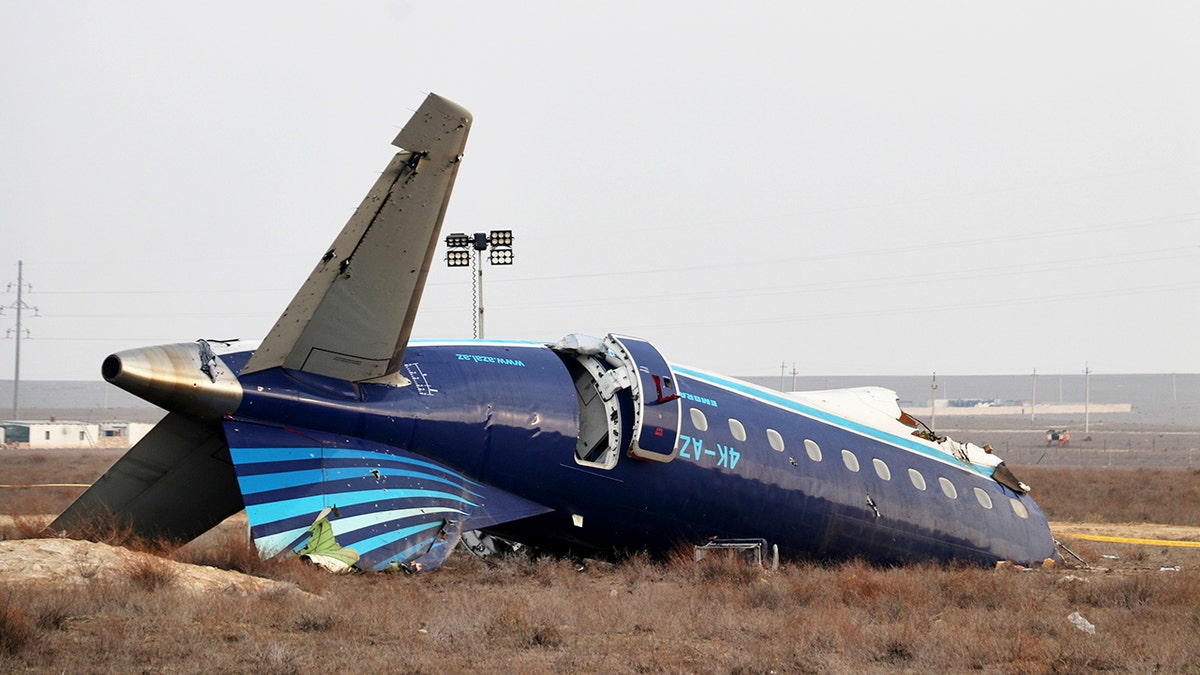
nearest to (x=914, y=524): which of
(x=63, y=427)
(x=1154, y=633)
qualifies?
(x=1154, y=633)

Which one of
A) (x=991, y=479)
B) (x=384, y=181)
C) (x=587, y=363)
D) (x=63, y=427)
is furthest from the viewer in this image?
(x=63, y=427)

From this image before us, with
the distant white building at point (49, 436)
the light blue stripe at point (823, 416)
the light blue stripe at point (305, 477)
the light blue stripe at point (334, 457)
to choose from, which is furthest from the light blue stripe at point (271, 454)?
the distant white building at point (49, 436)

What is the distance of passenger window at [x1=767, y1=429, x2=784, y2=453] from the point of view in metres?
21.2

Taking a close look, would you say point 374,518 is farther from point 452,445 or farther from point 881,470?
point 881,470

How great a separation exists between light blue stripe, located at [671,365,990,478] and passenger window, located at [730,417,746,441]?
0.86m

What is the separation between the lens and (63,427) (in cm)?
10244

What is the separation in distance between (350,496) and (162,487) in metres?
2.92

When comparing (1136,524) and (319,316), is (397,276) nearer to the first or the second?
(319,316)

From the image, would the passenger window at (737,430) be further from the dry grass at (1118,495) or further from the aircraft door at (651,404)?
the dry grass at (1118,495)

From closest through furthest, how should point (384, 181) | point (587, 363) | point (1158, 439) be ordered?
point (384, 181) < point (587, 363) < point (1158, 439)

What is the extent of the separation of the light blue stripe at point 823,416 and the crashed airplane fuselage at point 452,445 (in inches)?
2.2

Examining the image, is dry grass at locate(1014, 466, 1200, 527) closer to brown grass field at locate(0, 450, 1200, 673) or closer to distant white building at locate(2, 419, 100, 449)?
brown grass field at locate(0, 450, 1200, 673)

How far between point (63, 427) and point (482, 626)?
9903 cm

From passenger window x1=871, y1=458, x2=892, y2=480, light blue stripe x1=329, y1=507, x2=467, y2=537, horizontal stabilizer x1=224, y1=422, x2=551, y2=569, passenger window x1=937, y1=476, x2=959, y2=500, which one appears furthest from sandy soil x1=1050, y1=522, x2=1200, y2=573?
light blue stripe x1=329, y1=507, x2=467, y2=537
